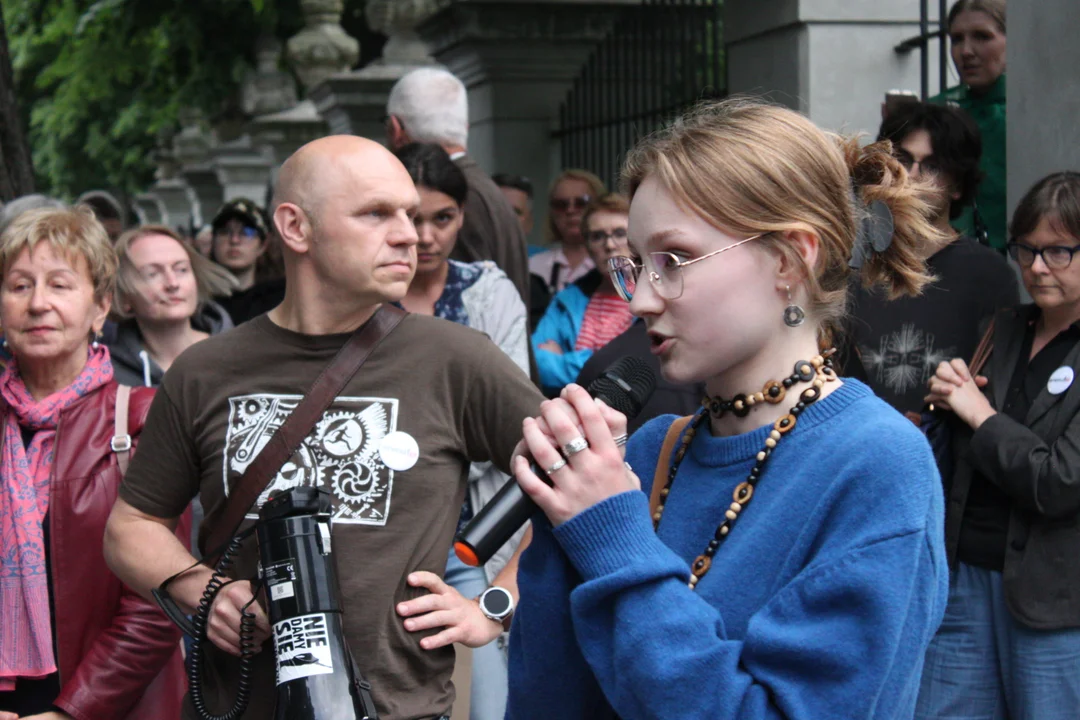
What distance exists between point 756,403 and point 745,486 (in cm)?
13

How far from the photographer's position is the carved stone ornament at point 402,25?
11.1m

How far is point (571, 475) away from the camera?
1801 mm

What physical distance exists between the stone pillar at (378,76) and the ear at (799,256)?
8.88 metres

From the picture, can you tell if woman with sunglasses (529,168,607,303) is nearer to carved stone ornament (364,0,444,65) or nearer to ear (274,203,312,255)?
carved stone ornament (364,0,444,65)

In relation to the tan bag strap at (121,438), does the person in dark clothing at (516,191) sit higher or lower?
lower

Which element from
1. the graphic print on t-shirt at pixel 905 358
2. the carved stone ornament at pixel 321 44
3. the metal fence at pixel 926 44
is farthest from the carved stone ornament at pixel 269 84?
the graphic print on t-shirt at pixel 905 358

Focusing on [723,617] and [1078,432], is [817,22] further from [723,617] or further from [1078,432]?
[723,617]

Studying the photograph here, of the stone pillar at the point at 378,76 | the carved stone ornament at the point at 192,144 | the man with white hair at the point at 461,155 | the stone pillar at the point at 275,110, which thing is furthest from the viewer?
the carved stone ornament at the point at 192,144

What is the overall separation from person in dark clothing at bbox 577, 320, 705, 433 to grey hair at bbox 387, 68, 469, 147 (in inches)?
56.7

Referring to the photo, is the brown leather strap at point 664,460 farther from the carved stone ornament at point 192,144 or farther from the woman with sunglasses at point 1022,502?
the carved stone ornament at point 192,144

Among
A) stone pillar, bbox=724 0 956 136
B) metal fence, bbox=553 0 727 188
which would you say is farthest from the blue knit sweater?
metal fence, bbox=553 0 727 188

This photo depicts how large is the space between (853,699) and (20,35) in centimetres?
1675

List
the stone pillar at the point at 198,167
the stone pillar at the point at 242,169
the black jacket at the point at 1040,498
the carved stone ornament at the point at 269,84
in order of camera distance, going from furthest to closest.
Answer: the stone pillar at the point at 198,167, the stone pillar at the point at 242,169, the carved stone ornament at the point at 269,84, the black jacket at the point at 1040,498

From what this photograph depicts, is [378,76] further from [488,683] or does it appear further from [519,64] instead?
[488,683]
